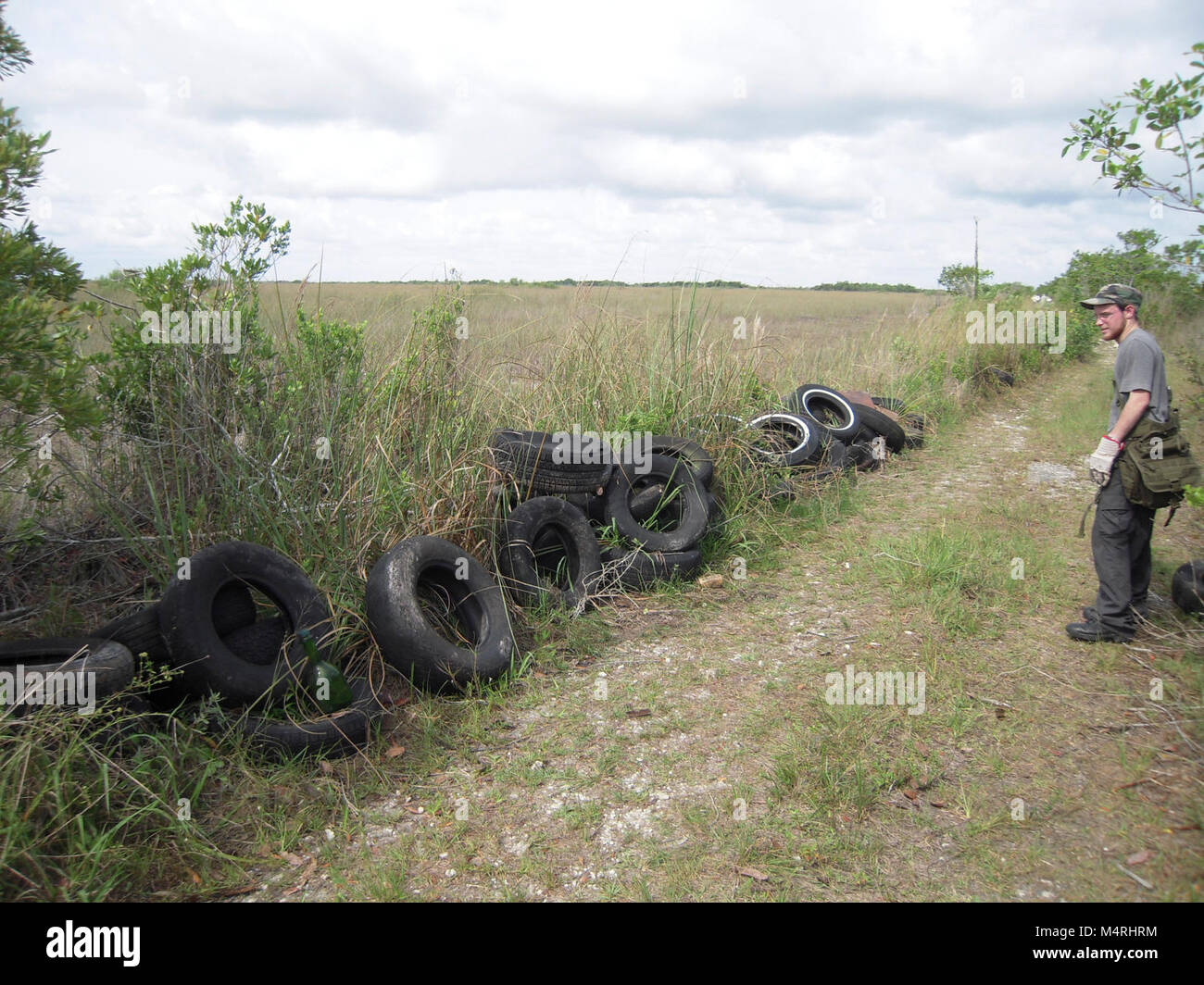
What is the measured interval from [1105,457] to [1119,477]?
16cm

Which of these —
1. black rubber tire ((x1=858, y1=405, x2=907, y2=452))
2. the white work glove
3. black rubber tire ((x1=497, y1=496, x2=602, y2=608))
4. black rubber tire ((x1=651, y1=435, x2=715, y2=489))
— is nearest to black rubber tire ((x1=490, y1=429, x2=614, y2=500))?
black rubber tire ((x1=497, y1=496, x2=602, y2=608))

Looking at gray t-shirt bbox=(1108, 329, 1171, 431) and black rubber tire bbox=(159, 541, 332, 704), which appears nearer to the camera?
black rubber tire bbox=(159, 541, 332, 704)

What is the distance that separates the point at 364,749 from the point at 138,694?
1.01 meters

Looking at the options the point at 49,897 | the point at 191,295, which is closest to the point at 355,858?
the point at 49,897

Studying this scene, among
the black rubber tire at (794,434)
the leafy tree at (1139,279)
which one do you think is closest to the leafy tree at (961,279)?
the leafy tree at (1139,279)

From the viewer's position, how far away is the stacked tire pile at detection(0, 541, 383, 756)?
3.45 metres

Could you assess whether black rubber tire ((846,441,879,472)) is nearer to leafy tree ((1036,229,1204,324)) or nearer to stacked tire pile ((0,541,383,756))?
leafy tree ((1036,229,1204,324))

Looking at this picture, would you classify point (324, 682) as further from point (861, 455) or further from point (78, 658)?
point (861, 455)

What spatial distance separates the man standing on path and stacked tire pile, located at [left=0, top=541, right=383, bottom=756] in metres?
4.27

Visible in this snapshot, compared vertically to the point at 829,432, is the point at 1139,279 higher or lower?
higher

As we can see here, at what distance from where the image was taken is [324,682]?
3.87 metres

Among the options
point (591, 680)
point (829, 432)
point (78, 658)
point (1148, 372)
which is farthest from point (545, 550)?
point (829, 432)

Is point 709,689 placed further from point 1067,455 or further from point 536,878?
point 1067,455
